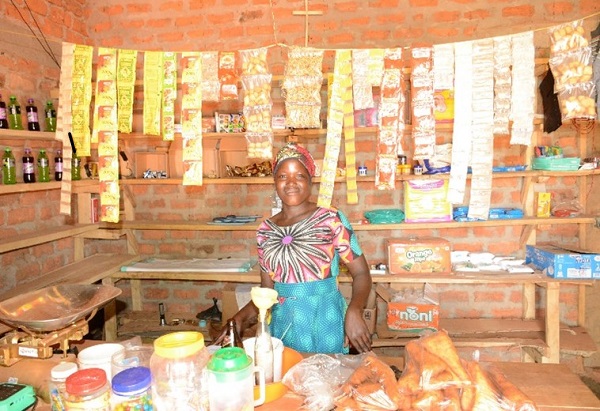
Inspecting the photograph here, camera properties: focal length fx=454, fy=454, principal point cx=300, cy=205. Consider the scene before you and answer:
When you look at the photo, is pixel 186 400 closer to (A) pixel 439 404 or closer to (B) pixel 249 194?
(A) pixel 439 404

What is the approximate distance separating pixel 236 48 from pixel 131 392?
313cm

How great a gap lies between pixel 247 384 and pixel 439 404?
1.50 ft

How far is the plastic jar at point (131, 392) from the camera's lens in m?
1.05

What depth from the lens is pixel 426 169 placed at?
10.7ft

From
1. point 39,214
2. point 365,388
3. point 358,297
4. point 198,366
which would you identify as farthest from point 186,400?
point 39,214

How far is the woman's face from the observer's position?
2.06m

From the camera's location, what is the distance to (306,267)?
202 cm

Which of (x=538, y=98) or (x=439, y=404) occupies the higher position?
(x=538, y=98)

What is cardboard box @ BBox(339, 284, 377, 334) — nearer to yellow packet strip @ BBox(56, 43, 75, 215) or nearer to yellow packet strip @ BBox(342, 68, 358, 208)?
yellow packet strip @ BBox(342, 68, 358, 208)

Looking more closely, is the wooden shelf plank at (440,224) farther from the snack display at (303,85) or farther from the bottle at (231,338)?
the bottle at (231,338)

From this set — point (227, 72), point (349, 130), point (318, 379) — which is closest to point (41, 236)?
point (227, 72)

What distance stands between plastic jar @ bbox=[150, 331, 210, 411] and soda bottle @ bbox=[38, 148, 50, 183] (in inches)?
99.4

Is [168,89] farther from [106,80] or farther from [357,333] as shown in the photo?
[357,333]

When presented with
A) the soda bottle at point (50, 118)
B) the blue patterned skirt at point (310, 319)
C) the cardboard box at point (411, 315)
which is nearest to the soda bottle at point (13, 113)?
the soda bottle at point (50, 118)
